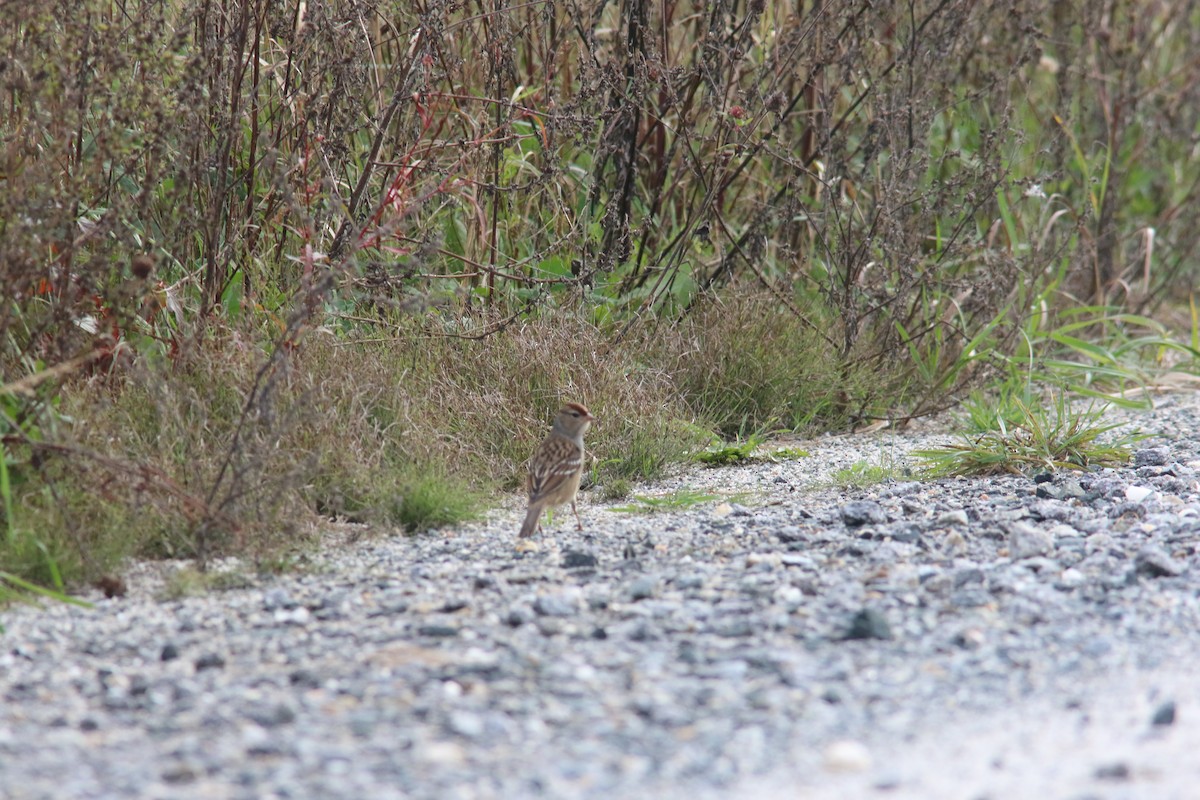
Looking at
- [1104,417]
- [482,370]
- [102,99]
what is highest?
[102,99]

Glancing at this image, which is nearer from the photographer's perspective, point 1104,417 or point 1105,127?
point 1104,417

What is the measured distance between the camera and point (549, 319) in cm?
625

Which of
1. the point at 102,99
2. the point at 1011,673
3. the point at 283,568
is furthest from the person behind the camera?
the point at 102,99

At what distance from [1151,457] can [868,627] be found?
9.37ft

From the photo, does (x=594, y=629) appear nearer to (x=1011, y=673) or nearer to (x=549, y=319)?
(x=1011, y=673)

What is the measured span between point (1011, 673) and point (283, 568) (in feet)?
7.48

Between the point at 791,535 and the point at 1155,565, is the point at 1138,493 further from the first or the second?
the point at 791,535

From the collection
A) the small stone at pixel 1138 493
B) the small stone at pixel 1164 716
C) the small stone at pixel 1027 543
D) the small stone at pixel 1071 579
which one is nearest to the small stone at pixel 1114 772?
the small stone at pixel 1164 716

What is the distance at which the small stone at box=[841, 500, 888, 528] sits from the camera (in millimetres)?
4934

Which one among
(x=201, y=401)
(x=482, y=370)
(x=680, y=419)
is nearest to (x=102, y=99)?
(x=201, y=401)

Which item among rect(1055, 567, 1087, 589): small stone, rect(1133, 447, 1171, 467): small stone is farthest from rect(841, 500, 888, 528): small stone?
rect(1133, 447, 1171, 467): small stone

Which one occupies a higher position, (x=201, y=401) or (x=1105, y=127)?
(x=1105, y=127)

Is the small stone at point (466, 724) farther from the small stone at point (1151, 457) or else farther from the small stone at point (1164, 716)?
the small stone at point (1151, 457)

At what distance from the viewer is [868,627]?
143 inches
